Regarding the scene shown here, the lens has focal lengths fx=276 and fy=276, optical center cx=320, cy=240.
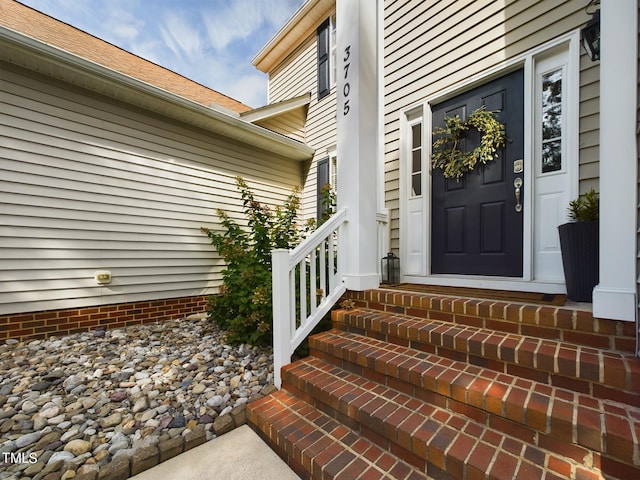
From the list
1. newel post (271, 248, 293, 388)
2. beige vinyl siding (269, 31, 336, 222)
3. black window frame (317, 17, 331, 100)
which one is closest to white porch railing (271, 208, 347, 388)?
newel post (271, 248, 293, 388)

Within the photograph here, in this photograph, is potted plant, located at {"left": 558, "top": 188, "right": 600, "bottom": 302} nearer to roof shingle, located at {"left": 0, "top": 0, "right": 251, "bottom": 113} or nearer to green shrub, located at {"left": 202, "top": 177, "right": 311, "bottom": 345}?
green shrub, located at {"left": 202, "top": 177, "right": 311, "bottom": 345}

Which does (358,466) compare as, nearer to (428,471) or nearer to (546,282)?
(428,471)

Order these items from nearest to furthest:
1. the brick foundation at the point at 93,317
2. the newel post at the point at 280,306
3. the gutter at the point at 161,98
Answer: the newel post at the point at 280,306 < the gutter at the point at 161,98 < the brick foundation at the point at 93,317

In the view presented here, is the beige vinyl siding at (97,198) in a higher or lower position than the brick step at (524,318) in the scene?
higher

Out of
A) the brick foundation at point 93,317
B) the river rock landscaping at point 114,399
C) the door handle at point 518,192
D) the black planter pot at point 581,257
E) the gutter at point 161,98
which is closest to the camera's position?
the river rock landscaping at point 114,399

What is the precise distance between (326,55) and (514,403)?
18.3ft

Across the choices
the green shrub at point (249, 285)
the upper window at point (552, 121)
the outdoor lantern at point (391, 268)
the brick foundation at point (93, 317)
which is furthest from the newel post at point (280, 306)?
the brick foundation at point (93, 317)

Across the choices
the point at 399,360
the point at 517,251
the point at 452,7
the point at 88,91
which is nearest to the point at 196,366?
the point at 399,360

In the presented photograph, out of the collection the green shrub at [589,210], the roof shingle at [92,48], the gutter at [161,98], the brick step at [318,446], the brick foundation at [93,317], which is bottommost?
the brick step at [318,446]

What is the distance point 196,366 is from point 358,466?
1.74 meters

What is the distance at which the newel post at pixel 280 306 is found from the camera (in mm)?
2076

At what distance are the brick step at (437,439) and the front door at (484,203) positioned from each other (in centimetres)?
172

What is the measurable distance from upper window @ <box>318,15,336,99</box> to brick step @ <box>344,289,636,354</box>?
4.27m

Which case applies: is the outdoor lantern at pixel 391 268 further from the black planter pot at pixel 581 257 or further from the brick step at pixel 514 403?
the black planter pot at pixel 581 257
